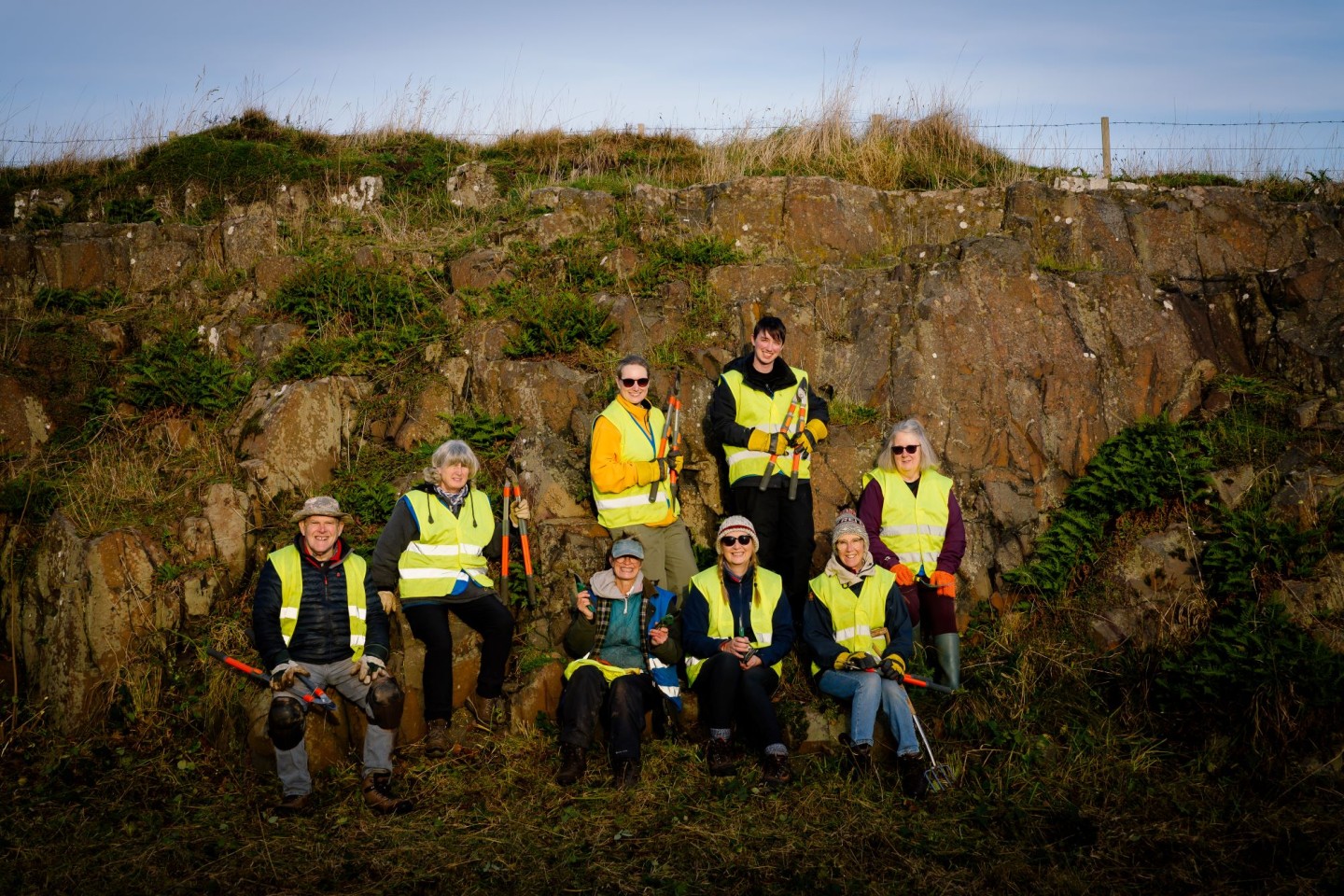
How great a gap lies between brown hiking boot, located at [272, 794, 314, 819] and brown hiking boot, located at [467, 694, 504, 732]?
130 centimetres

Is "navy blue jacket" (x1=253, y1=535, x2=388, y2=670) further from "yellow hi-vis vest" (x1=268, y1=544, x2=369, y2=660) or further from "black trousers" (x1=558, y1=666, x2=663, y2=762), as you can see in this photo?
"black trousers" (x1=558, y1=666, x2=663, y2=762)

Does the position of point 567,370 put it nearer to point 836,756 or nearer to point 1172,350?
point 836,756

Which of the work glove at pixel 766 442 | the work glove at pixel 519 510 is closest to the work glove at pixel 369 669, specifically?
the work glove at pixel 519 510

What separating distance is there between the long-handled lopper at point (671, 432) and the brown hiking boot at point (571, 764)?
6.74 feet

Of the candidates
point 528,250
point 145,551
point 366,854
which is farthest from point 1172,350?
point 145,551

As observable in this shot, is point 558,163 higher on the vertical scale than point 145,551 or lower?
higher

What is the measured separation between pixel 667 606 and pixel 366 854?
8.40ft

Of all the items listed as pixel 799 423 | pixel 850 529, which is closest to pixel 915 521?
pixel 850 529

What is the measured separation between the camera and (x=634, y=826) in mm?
5887

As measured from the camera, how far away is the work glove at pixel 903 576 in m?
7.34

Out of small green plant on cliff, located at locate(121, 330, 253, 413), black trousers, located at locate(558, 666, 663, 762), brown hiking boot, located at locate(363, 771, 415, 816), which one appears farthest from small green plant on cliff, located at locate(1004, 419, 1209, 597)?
small green plant on cliff, located at locate(121, 330, 253, 413)

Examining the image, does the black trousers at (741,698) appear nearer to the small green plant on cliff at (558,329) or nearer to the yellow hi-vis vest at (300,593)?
the yellow hi-vis vest at (300,593)

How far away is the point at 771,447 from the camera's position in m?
7.91

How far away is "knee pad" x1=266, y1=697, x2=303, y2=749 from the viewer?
631cm
